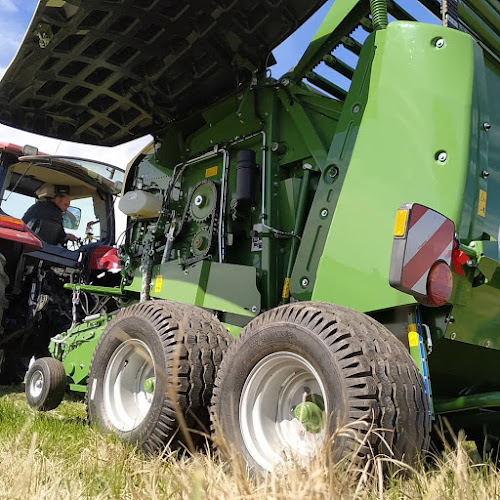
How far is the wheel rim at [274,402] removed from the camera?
2172 millimetres

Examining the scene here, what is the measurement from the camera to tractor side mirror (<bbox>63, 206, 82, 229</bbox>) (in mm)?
6586

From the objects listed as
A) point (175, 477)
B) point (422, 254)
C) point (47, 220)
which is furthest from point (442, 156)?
point (47, 220)

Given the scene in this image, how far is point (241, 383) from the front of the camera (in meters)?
2.25

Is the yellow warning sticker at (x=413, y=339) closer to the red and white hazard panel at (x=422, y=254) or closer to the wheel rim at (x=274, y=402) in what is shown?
the red and white hazard panel at (x=422, y=254)

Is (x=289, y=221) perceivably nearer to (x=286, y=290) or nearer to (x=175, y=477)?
(x=286, y=290)

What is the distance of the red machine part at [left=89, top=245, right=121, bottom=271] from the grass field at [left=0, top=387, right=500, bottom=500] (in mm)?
3103

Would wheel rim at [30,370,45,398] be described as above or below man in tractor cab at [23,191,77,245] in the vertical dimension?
below

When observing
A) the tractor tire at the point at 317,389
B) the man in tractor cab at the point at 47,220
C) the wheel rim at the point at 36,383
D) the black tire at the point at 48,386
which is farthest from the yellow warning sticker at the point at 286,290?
the man in tractor cab at the point at 47,220

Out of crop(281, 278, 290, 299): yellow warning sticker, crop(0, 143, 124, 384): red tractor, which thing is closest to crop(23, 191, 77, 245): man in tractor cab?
crop(0, 143, 124, 384): red tractor

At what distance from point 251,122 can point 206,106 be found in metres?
0.58

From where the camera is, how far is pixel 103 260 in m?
6.19

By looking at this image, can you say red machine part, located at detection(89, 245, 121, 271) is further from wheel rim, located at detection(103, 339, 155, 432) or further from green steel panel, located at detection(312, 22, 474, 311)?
green steel panel, located at detection(312, 22, 474, 311)

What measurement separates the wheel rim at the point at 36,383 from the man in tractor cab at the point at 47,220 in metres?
2.49

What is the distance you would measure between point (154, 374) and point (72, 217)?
4.21 meters
